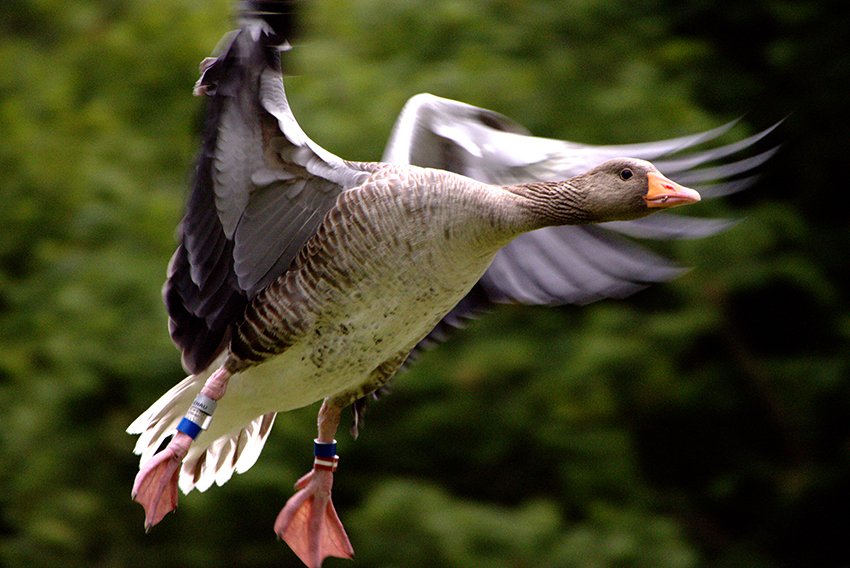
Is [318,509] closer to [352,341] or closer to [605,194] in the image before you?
[352,341]

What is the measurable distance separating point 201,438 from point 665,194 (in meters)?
1.81

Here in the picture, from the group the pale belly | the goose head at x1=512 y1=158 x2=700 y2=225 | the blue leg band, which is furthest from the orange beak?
the blue leg band

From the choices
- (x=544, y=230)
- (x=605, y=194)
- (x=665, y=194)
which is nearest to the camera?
(x=665, y=194)

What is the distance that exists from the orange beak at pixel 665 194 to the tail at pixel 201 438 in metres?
1.53

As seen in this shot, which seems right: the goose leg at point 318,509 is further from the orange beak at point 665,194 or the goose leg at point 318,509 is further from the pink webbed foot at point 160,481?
the orange beak at point 665,194

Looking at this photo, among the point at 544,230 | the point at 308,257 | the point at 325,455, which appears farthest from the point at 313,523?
the point at 544,230

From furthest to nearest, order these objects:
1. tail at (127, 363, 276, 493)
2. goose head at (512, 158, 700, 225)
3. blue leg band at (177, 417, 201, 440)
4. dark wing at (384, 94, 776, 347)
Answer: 1. dark wing at (384, 94, 776, 347)
2. tail at (127, 363, 276, 493)
3. blue leg band at (177, 417, 201, 440)
4. goose head at (512, 158, 700, 225)

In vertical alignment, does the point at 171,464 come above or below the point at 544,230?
below

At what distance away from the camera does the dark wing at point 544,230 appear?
4539mm

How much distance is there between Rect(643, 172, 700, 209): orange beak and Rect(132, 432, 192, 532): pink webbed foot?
1.56 m

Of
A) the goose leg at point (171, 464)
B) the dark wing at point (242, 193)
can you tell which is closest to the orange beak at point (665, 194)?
the dark wing at point (242, 193)

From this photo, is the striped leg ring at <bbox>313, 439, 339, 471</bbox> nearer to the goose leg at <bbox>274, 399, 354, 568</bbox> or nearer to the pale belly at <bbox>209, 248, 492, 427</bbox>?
the goose leg at <bbox>274, 399, 354, 568</bbox>

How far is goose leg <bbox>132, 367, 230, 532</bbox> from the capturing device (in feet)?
13.0

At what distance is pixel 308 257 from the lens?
4000 millimetres
